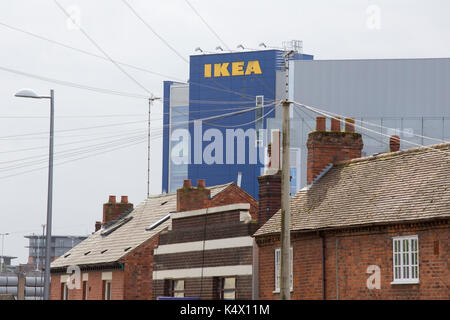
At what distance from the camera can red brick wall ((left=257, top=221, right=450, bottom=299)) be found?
29234 millimetres

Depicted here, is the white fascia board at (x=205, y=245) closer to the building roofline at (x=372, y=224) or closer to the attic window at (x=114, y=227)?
the building roofline at (x=372, y=224)

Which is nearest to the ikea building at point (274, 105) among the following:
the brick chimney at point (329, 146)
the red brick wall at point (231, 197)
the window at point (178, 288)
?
the red brick wall at point (231, 197)

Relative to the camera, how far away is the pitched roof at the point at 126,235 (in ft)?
166

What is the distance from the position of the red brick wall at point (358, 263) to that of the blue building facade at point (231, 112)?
76.7 metres

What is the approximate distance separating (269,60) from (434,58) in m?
22.7

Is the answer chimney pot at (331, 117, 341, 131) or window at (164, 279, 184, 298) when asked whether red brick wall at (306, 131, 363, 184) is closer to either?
chimney pot at (331, 117, 341, 131)

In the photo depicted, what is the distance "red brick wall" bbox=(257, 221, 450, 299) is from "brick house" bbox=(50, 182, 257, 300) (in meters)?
11.3

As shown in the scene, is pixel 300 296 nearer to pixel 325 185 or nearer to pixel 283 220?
pixel 325 185

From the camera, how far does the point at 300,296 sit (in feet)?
117

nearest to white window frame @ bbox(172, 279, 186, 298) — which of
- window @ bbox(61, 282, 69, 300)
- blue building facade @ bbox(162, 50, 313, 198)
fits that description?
window @ bbox(61, 282, 69, 300)

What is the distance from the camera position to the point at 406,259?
30594 millimetres

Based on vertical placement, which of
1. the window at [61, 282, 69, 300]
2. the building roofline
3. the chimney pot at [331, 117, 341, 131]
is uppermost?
the chimney pot at [331, 117, 341, 131]

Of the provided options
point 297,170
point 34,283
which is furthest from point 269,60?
point 34,283

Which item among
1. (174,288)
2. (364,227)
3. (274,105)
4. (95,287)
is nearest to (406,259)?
(364,227)
